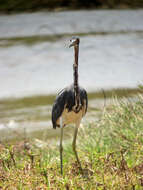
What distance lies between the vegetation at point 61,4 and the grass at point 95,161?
10.2 m

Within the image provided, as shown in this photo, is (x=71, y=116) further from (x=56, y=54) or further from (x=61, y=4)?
(x=61, y=4)

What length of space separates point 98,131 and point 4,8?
1088 cm

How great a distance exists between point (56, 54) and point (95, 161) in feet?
24.0

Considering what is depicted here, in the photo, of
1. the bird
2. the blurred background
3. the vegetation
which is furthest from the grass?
the vegetation

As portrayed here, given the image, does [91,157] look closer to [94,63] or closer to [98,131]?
[98,131]

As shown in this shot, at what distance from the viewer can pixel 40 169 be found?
11.8 ft

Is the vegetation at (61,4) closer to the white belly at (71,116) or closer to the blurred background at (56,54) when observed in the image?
the blurred background at (56,54)

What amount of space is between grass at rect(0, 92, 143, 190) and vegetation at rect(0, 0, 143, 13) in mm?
10188

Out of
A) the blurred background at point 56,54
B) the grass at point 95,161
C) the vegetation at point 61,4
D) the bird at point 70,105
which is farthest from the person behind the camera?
the vegetation at point 61,4

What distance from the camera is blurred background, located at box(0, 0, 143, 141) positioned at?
24.6ft

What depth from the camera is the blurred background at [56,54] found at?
751 cm

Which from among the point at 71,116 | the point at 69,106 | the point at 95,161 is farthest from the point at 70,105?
the point at 95,161

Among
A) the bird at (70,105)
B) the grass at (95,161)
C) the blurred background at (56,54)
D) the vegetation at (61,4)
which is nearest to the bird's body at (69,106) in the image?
the bird at (70,105)

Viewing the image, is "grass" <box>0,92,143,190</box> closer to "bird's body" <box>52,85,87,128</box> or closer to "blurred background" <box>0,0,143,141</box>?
"bird's body" <box>52,85,87,128</box>
